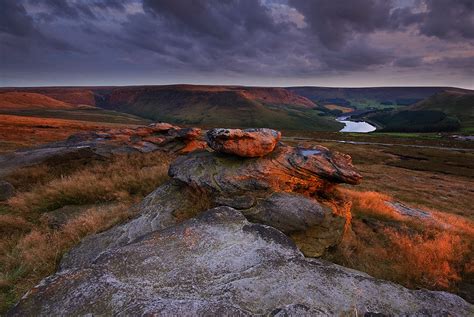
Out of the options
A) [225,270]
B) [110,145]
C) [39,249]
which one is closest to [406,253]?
[225,270]

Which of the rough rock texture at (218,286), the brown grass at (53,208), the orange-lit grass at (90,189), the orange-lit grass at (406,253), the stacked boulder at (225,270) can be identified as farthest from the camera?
the orange-lit grass at (90,189)

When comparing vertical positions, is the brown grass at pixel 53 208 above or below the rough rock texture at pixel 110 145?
below

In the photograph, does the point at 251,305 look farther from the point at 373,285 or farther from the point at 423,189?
the point at 423,189

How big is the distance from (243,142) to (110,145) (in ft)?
52.6

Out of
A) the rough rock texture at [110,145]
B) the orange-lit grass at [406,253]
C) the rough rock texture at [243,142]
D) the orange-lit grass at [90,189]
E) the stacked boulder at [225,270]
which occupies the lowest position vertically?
the orange-lit grass at [406,253]

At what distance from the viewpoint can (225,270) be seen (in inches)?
259

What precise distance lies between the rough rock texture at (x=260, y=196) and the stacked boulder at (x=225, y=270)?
0.15 feet

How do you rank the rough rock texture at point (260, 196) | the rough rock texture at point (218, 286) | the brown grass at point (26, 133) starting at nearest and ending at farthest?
the rough rock texture at point (218, 286) < the rough rock texture at point (260, 196) < the brown grass at point (26, 133)

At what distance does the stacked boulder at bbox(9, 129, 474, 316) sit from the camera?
5.43 meters

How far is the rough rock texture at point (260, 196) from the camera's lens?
10.6m

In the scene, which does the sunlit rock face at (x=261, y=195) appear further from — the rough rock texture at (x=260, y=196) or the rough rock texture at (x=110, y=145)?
the rough rock texture at (x=110, y=145)

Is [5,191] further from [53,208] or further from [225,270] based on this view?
[225,270]

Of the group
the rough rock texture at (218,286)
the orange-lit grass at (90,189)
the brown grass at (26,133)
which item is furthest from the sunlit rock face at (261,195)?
the brown grass at (26,133)

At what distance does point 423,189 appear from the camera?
146 ft
